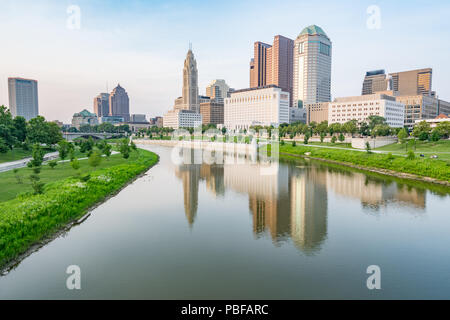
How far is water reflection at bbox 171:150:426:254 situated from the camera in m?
19.4

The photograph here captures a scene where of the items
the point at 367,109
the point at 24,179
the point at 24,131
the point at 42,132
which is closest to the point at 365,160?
the point at 24,179

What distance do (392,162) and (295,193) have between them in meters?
22.6

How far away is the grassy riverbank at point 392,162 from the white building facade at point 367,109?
83938 millimetres

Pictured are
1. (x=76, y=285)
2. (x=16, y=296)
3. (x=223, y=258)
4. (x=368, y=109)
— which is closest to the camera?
(x=16, y=296)

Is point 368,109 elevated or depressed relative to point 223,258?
elevated

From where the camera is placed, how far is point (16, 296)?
11789 millimetres

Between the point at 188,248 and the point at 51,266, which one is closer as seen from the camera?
the point at 51,266

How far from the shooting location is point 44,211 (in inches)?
751

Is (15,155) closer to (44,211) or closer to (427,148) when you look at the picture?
(44,211)

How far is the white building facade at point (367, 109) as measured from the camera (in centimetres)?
13012

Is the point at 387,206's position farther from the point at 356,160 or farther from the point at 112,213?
the point at 356,160

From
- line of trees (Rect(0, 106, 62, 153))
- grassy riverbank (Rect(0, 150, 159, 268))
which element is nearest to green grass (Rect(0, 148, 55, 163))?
line of trees (Rect(0, 106, 62, 153))
